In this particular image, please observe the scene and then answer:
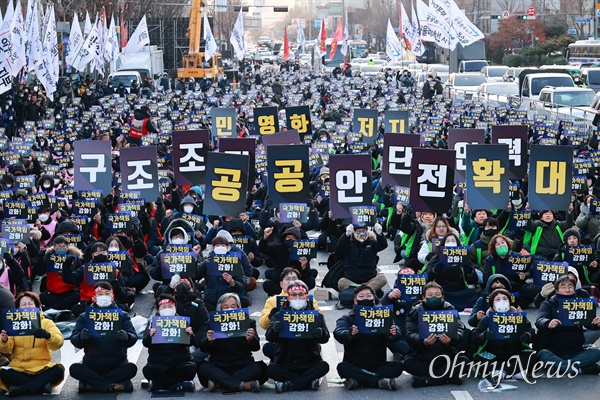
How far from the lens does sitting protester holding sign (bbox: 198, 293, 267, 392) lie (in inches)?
471

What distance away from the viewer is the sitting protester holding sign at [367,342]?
11938 millimetres

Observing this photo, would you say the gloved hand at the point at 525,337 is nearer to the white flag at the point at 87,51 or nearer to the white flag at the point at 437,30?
the white flag at the point at 437,30

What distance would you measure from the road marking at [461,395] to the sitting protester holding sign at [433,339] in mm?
224

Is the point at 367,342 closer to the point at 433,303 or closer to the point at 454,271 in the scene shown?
the point at 433,303

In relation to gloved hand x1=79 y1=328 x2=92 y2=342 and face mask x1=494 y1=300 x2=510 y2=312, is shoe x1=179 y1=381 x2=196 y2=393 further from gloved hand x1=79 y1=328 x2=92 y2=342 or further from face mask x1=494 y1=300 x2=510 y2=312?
face mask x1=494 y1=300 x2=510 y2=312

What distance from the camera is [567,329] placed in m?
12.4

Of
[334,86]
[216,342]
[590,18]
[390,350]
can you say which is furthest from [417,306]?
[590,18]

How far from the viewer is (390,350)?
13.1 m

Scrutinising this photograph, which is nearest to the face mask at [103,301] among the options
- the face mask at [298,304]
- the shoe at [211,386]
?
the shoe at [211,386]

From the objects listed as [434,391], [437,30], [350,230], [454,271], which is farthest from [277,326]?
[437,30]

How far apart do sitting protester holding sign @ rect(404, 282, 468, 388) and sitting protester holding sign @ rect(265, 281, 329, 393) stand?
2.84 feet

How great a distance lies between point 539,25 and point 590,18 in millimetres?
3215

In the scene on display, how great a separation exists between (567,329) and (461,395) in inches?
53.4

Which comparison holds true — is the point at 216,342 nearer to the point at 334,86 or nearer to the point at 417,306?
the point at 417,306
